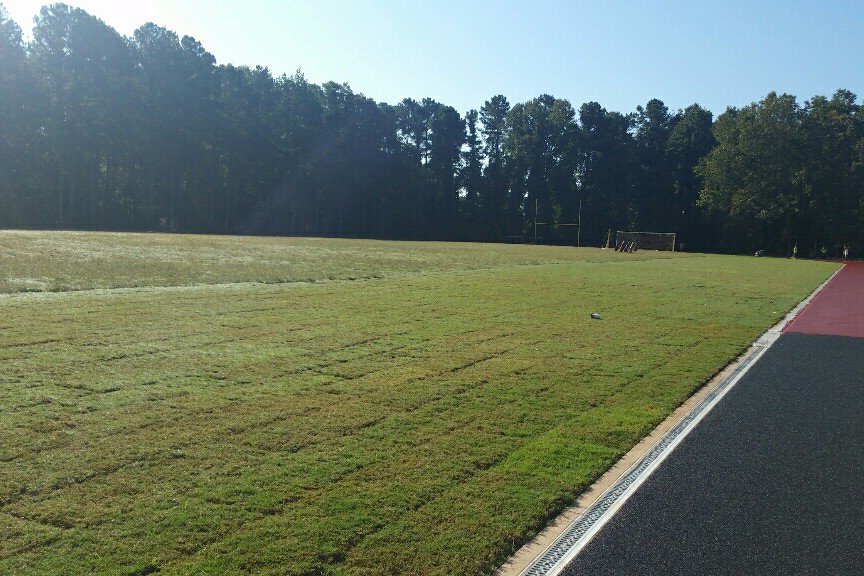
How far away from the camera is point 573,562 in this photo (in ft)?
12.8

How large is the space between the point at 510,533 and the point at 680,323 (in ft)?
34.7

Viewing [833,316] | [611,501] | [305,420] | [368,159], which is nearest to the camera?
[611,501]

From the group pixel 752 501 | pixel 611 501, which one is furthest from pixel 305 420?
pixel 752 501

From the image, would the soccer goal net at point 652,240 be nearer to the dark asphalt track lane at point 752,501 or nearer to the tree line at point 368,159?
the tree line at point 368,159

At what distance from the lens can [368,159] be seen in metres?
84.7

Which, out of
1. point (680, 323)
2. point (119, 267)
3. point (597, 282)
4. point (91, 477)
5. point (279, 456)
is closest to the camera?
point (91, 477)

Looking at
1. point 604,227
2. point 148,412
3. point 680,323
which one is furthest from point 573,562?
point 604,227

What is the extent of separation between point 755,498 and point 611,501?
3.35 ft

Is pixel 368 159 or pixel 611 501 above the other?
pixel 368 159

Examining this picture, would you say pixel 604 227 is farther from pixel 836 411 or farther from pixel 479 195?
pixel 836 411

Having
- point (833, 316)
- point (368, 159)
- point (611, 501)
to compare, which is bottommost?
point (611, 501)

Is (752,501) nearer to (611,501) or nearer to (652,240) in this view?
(611,501)

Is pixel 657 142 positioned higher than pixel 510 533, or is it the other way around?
pixel 657 142

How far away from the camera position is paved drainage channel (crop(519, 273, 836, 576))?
388cm
